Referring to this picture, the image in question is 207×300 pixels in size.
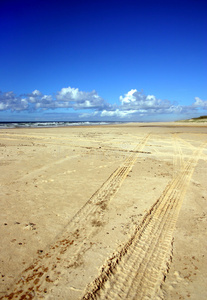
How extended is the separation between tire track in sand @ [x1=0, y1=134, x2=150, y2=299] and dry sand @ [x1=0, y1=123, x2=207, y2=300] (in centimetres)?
1

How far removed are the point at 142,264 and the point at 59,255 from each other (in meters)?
1.16

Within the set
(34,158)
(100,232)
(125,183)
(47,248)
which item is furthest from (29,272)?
(34,158)

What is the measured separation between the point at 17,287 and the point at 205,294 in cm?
218

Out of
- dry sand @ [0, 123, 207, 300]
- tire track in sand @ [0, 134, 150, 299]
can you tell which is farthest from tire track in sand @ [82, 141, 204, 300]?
tire track in sand @ [0, 134, 150, 299]

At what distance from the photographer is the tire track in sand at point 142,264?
236 centimetres

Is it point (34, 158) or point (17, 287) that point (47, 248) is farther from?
point (34, 158)

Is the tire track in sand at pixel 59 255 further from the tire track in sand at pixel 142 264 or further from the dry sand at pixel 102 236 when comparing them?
the tire track in sand at pixel 142 264

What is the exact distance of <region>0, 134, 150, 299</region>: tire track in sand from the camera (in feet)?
7.79

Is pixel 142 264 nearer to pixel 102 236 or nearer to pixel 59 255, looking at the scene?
pixel 102 236

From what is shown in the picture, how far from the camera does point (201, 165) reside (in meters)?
7.97

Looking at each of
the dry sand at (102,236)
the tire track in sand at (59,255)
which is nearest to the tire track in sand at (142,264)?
the dry sand at (102,236)

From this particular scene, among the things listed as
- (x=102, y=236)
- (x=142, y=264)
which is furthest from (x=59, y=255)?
(x=142, y=264)

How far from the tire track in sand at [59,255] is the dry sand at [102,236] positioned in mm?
12

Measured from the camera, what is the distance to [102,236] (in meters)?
3.37
